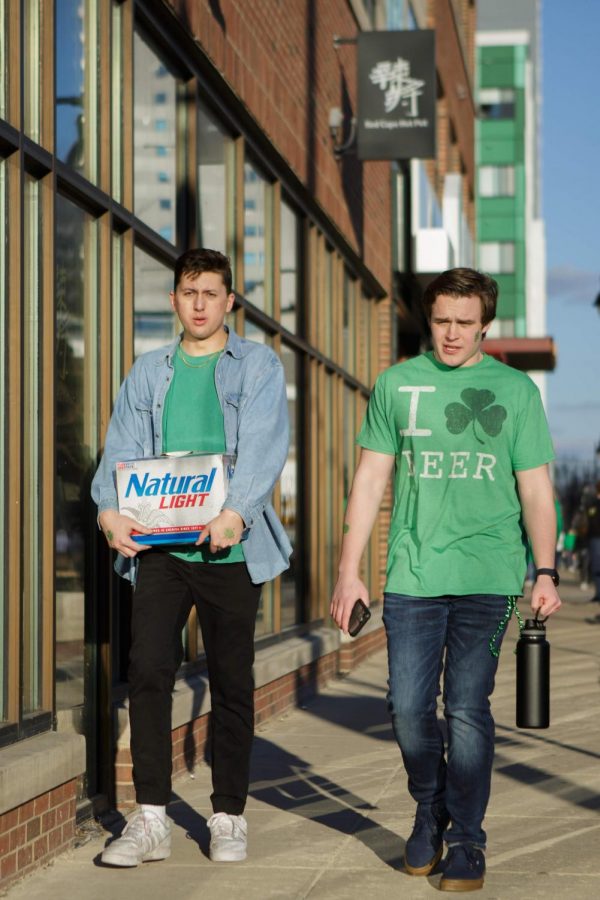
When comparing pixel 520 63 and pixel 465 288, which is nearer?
pixel 465 288

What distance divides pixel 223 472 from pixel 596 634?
13478mm

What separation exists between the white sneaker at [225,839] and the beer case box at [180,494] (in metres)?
1.03

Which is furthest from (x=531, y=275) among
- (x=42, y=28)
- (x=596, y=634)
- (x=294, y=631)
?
(x=42, y=28)

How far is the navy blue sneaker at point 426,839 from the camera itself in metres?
5.48

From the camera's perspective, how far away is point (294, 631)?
11930 mm

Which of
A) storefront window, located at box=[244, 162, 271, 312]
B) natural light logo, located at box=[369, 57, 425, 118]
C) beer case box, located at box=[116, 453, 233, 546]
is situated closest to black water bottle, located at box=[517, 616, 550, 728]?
beer case box, located at box=[116, 453, 233, 546]

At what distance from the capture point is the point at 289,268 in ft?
39.4

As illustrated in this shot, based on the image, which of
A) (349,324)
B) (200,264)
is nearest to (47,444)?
(200,264)

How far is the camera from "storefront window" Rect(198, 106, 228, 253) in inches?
362

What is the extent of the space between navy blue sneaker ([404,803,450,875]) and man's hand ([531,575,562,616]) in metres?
0.75

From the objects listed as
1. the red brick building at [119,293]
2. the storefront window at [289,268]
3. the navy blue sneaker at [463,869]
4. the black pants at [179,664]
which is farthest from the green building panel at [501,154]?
the navy blue sneaker at [463,869]

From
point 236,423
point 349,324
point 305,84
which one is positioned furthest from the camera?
point 349,324

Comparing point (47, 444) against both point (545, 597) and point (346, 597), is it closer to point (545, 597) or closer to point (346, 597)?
point (346, 597)

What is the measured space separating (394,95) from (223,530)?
10.0 meters
